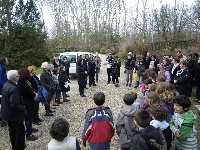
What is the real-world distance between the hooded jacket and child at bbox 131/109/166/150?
75cm

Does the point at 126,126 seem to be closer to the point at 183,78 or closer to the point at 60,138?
the point at 60,138

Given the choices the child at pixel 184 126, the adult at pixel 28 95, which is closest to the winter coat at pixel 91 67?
the adult at pixel 28 95

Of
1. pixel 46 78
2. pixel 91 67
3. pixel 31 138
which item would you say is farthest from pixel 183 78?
pixel 91 67

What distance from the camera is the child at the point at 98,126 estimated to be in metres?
2.67

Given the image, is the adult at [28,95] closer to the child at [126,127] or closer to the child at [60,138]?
the child at [60,138]

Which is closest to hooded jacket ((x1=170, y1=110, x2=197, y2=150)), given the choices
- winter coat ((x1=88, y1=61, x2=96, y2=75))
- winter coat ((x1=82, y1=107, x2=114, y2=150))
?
winter coat ((x1=82, y1=107, x2=114, y2=150))

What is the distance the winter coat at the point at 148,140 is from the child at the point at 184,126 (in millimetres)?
738

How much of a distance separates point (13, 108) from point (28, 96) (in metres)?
0.70

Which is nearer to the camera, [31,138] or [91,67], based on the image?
[31,138]

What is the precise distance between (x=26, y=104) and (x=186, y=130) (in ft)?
11.4

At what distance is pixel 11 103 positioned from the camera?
10.8 ft

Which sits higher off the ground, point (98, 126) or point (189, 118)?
point (189, 118)

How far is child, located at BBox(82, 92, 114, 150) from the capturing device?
267 cm

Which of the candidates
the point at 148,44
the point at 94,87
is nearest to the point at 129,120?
the point at 94,87
